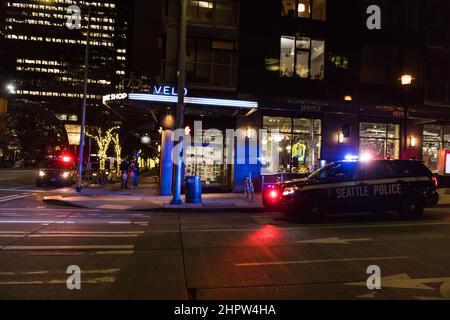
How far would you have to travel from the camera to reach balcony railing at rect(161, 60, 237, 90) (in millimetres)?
22703

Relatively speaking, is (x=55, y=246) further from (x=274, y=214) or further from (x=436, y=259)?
(x=274, y=214)

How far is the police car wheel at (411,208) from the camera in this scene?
1381 cm

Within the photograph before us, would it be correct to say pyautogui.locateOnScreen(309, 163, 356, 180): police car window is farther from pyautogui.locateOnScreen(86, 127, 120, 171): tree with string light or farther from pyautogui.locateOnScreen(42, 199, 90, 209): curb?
pyautogui.locateOnScreen(86, 127, 120, 171): tree with string light

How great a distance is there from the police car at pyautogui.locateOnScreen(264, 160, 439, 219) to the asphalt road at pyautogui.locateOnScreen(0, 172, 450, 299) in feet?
1.83

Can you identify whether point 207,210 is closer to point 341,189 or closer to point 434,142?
point 341,189

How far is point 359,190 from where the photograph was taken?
13.4m

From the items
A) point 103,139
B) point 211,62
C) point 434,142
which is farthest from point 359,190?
point 103,139

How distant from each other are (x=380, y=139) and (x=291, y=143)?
5.58 metres

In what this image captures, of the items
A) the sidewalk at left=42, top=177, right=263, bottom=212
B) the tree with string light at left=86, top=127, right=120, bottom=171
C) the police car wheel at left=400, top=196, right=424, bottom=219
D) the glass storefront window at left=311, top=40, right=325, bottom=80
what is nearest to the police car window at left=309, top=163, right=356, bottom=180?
the police car wheel at left=400, top=196, right=424, bottom=219

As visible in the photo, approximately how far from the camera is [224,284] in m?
6.28

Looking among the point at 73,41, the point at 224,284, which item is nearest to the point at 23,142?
the point at 73,41

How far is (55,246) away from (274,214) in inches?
325

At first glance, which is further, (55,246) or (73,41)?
(73,41)

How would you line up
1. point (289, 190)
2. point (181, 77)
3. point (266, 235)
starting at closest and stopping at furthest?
point (266, 235)
point (289, 190)
point (181, 77)
